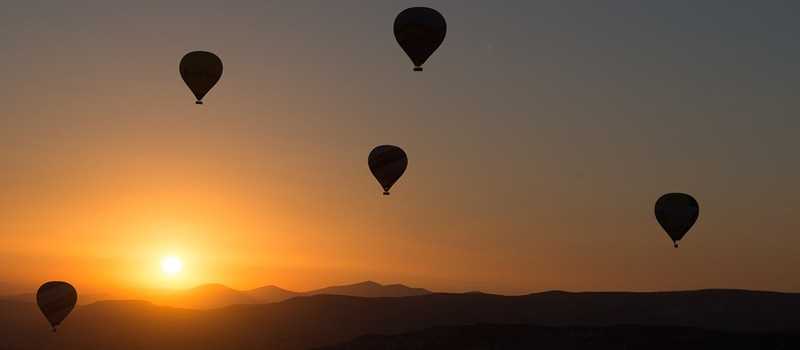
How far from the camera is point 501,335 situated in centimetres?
7706

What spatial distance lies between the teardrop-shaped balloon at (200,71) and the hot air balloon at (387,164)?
395 inches

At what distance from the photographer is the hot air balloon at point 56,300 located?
235 ft

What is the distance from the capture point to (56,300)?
238 ft

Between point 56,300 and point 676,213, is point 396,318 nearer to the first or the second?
point 56,300

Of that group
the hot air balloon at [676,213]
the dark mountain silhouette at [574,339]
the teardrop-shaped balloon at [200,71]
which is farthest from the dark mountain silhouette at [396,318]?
the hot air balloon at [676,213]

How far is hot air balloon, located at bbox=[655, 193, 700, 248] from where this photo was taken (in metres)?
59.4

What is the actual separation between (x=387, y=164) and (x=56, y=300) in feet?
87.3

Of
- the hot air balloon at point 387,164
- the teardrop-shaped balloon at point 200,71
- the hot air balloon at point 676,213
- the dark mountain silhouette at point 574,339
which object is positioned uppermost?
the teardrop-shaped balloon at point 200,71

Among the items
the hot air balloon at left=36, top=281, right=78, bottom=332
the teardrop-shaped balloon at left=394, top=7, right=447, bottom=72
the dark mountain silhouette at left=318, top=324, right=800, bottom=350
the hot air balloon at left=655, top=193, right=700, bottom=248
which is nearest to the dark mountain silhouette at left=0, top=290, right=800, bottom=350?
the dark mountain silhouette at left=318, top=324, right=800, bottom=350

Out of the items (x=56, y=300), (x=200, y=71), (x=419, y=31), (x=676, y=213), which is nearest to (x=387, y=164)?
(x=419, y=31)

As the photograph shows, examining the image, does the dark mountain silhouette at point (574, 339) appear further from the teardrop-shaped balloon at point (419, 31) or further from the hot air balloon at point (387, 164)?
the teardrop-shaped balloon at point (419, 31)

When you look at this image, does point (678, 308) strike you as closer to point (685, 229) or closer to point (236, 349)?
point (236, 349)

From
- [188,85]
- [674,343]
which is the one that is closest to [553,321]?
[674,343]

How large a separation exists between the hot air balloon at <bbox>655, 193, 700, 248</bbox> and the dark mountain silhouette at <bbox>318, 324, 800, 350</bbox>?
1162 centimetres
